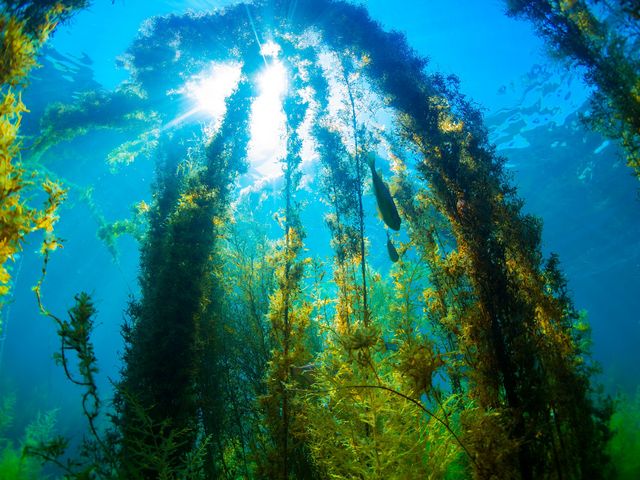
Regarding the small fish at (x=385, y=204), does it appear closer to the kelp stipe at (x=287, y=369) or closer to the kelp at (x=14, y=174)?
the kelp stipe at (x=287, y=369)

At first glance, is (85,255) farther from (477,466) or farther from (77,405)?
(477,466)

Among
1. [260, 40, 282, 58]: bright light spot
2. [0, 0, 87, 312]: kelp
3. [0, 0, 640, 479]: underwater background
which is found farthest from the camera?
[260, 40, 282, 58]: bright light spot

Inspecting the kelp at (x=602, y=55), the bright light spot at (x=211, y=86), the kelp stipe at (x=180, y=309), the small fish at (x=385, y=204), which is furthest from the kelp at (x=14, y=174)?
the bright light spot at (x=211, y=86)

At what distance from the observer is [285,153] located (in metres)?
8.34

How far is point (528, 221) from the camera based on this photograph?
6312 mm

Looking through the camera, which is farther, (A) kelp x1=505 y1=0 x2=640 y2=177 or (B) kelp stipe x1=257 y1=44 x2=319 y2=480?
(A) kelp x1=505 y1=0 x2=640 y2=177

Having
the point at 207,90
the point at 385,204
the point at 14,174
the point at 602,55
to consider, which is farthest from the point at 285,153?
the point at 207,90

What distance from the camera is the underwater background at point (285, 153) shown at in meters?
9.22

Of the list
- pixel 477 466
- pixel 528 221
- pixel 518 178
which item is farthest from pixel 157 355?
pixel 518 178

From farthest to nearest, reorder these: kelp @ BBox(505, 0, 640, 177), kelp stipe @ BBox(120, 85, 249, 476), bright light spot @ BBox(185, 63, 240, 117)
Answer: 1. bright light spot @ BBox(185, 63, 240, 117)
2. kelp stipe @ BBox(120, 85, 249, 476)
3. kelp @ BBox(505, 0, 640, 177)

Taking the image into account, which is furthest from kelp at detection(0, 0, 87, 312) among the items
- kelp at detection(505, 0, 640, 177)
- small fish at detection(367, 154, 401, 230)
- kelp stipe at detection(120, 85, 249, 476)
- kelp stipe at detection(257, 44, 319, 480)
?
kelp at detection(505, 0, 640, 177)

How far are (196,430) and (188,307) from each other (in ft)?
7.90

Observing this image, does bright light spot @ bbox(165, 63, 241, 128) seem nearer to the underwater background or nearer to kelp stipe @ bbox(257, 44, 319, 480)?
the underwater background

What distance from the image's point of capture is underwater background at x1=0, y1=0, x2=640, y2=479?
30.2ft
